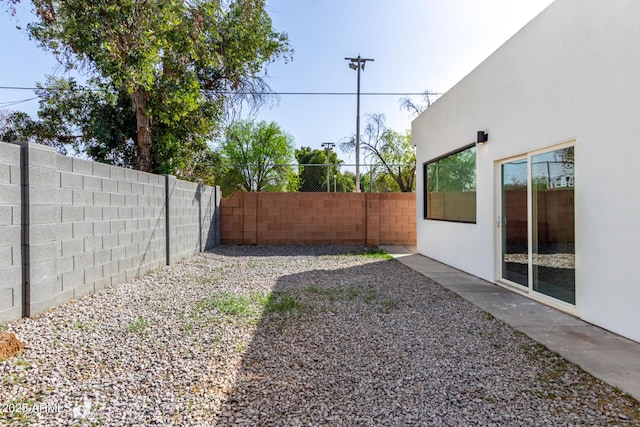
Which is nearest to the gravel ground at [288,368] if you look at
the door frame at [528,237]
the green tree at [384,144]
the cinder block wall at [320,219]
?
the door frame at [528,237]

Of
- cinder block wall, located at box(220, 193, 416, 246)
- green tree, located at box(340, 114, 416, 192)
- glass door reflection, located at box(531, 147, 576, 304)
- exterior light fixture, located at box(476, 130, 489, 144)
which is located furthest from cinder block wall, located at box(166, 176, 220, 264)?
green tree, located at box(340, 114, 416, 192)

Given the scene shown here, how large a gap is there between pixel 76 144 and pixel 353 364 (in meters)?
10.5

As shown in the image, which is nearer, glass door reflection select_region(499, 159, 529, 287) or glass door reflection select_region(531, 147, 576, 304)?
glass door reflection select_region(531, 147, 576, 304)

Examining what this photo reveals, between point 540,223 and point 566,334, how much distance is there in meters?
1.57

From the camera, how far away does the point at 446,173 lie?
7195 mm

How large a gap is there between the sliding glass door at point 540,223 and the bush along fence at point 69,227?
5.48 metres

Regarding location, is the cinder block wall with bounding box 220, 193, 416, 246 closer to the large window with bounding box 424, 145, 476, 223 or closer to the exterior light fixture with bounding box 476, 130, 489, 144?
the large window with bounding box 424, 145, 476, 223

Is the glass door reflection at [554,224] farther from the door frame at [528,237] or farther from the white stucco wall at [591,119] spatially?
the white stucco wall at [591,119]

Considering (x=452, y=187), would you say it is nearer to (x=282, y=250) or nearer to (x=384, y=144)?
(x=282, y=250)

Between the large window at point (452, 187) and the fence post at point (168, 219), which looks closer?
the large window at point (452, 187)

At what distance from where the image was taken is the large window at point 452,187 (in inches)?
243

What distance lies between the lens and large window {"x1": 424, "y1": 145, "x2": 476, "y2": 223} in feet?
20.3

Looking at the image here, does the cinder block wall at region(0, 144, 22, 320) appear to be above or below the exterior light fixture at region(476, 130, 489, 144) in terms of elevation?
below

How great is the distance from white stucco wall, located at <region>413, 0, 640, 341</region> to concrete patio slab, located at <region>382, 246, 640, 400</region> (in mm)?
232
